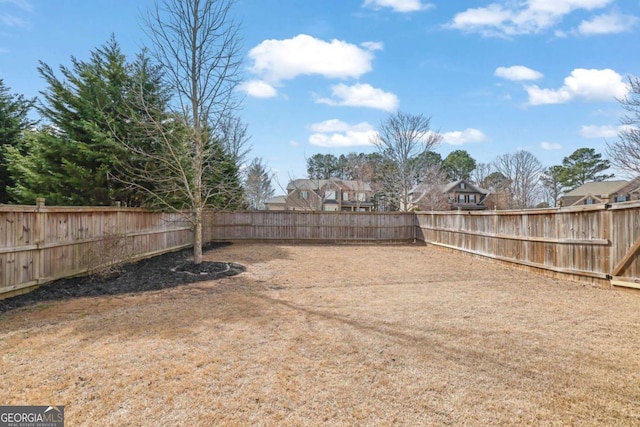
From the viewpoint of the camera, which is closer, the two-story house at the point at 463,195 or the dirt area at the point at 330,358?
the dirt area at the point at 330,358

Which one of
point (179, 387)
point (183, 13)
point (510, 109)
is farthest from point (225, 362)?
point (510, 109)

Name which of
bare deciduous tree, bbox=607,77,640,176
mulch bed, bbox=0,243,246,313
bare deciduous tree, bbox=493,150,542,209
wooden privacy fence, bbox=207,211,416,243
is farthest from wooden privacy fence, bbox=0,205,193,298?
bare deciduous tree, bbox=493,150,542,209

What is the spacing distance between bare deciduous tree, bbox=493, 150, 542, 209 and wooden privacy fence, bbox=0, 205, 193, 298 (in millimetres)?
32061

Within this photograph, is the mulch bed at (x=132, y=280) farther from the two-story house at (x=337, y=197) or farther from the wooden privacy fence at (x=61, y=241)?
the two-story house at (x=337, y=197)

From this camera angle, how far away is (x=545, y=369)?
8.57ft

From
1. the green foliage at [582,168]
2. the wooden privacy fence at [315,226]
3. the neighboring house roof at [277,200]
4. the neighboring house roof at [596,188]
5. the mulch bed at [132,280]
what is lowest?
the mulch bed at [132,280]

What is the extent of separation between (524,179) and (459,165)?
10.8 m

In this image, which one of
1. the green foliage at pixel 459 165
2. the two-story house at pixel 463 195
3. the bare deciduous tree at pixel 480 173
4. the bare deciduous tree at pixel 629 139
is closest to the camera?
the bare deciduous tree at pixel 629 139

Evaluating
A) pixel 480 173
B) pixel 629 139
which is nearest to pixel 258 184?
pixel 629 139

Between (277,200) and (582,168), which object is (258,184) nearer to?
(277,200)

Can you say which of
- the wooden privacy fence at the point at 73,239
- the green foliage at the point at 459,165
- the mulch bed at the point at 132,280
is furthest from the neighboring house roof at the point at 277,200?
the mulch bed at the point at 132,280

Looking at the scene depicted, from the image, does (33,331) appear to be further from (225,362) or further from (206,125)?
(206,125)

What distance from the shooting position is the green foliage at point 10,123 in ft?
31.2

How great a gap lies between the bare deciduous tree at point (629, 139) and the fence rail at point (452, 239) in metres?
8.31
